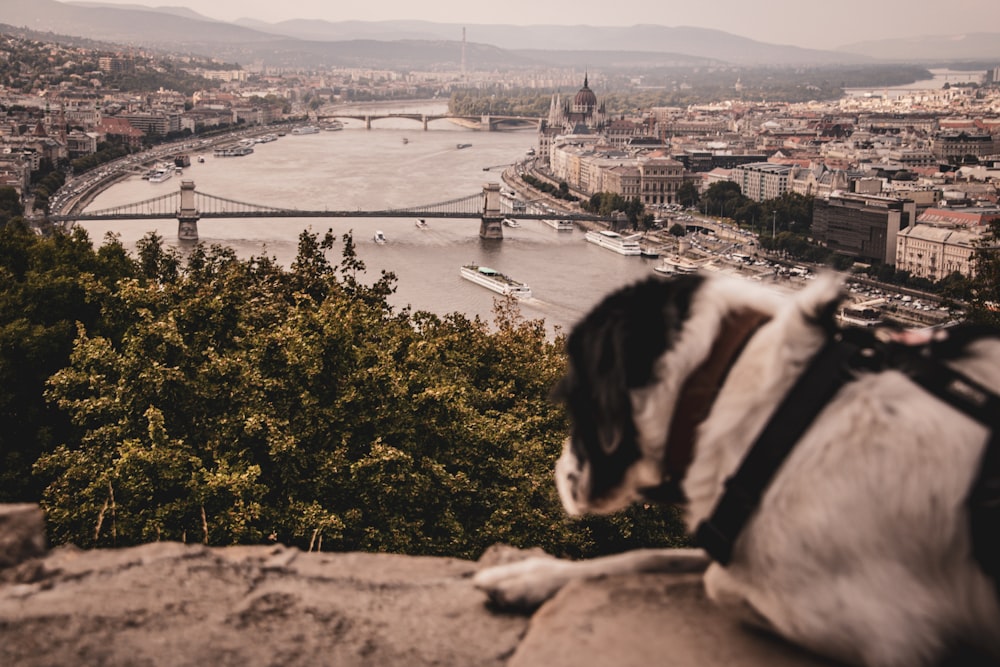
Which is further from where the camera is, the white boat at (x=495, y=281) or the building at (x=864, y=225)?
the building at (x=864, y=225)

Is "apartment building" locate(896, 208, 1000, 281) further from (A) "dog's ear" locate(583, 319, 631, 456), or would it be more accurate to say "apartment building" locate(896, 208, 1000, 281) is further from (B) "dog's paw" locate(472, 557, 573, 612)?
(A) "dog's ear" locate(583, 319, 631, 456)

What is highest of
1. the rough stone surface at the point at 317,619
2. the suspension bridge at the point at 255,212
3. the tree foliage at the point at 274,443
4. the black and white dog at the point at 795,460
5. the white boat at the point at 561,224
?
the black and white dog at the point at 795,460

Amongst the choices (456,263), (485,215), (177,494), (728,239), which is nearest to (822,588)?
(177,494)

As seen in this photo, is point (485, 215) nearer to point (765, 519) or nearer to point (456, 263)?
point (456, 263)

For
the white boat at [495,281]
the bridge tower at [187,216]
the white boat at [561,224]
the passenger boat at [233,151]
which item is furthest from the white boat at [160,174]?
the white boat at [495,281]

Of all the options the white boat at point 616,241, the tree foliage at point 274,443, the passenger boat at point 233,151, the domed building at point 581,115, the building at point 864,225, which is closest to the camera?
the tree foliage at point 274,443

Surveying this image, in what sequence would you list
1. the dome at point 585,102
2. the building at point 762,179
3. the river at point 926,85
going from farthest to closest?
the river at point 926,85 < the dome at point 585,102 < the building at point 762,179

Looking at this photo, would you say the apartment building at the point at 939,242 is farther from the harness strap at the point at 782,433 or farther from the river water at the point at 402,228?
the harness strap at the point at 782,433
